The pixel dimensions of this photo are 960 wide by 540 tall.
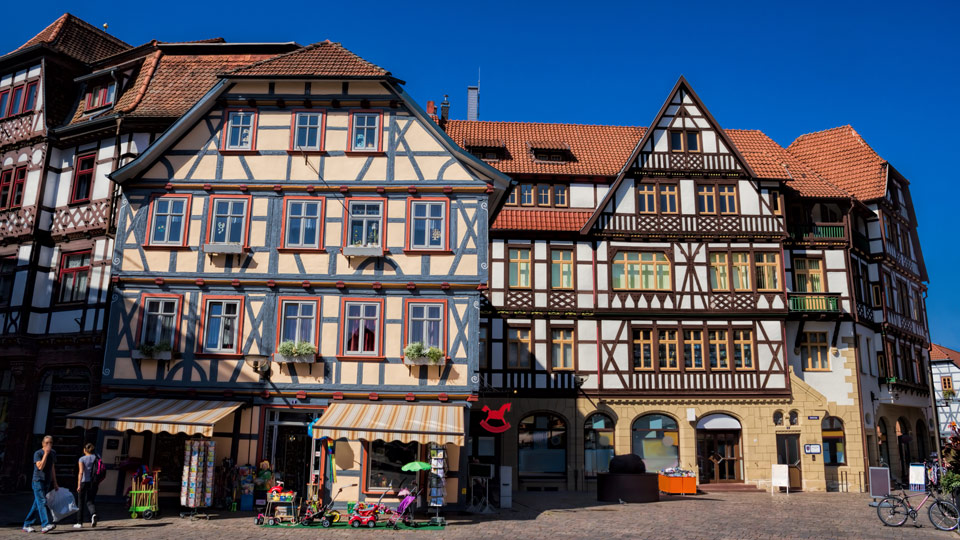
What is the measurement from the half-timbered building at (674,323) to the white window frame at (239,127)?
10.5 metres

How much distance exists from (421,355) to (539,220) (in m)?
11.4

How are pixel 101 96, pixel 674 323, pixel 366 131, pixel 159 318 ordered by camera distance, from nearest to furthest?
pixel 159 318
pixel 366 131
pixel 101 96
pixel 674 323

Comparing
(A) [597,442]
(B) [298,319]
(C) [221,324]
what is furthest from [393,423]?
(A) [597,442]

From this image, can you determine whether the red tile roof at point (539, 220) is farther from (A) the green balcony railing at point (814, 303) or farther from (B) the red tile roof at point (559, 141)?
(A) the green balcony railing at point (814, 303)

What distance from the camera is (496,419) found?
2747 cm

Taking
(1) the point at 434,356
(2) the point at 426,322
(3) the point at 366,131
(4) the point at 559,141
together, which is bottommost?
(1) the point at 434,356

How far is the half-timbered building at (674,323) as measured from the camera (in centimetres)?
2852

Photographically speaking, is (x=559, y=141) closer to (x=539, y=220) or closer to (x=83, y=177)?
(x=539, y=220)

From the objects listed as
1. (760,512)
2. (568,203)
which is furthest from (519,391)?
(760,512)

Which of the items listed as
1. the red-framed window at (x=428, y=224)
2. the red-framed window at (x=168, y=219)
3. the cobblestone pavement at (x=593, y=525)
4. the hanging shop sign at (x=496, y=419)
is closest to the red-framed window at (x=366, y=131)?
the red-framed window at (x=428, y=224)

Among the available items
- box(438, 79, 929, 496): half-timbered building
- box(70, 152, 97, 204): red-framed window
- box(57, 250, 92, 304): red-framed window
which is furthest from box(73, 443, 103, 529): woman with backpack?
box(438, 79, 929, 496): half-timbered building

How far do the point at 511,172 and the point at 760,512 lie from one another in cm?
1575

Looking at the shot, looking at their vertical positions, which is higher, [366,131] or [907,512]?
[366,131]

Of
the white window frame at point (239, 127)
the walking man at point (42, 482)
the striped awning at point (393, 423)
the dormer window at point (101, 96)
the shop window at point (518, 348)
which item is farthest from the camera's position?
the shop window at point (518, 348)
